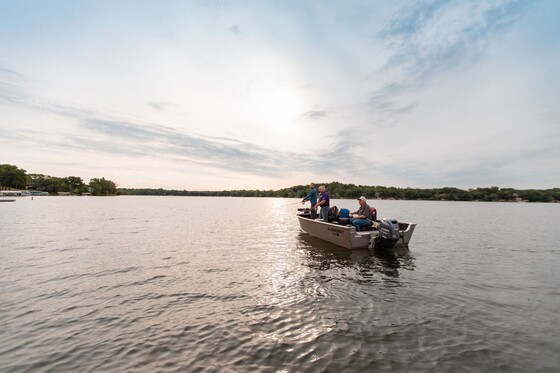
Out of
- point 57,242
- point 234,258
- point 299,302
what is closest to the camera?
point 299,302

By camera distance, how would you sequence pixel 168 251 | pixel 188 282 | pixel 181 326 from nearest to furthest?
pixel 181 326
pixel 188 282
pixel 168 251

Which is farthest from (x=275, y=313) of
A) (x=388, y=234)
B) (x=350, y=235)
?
(x=388, y=234)

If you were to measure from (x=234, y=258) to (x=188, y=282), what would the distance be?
3.91m

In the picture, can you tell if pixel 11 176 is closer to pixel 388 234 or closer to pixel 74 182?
pixel 74 182

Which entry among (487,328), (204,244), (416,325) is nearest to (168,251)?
(204,244)

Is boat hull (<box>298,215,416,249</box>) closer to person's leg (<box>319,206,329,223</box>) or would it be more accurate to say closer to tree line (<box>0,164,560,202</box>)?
person's leg (<box>319,206,329,223</box>)

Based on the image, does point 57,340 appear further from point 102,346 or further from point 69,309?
point 69,309

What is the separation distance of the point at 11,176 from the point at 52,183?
29.5 meters

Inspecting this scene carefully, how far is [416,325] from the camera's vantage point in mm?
5996

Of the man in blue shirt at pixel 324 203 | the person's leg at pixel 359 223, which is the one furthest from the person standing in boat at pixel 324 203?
the person's leg at pixel 359 223

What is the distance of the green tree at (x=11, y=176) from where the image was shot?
121 meters

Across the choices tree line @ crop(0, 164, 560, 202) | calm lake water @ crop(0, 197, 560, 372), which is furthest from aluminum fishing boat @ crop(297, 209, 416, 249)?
tree line @ crop(0, 164, 560, 202)

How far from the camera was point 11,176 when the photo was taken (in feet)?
404

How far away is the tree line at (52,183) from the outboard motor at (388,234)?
166064 millimetres
